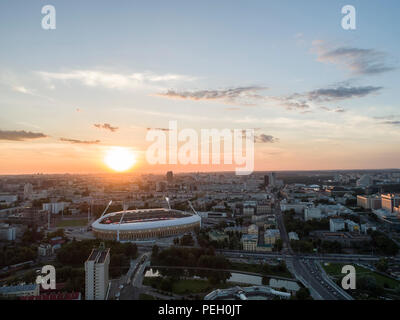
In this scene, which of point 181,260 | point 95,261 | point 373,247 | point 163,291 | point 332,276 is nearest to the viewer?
point 95,261

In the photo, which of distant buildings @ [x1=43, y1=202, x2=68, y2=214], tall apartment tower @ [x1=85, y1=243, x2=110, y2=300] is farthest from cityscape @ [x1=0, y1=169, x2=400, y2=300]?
distant buildings @ [x1=43, y1=202, x2=68, y2=214]

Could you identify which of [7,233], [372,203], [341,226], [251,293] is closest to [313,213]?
[341,226]

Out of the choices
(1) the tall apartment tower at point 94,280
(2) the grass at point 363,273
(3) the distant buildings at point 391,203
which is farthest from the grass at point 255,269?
(3) the distant buildings at point 391,203

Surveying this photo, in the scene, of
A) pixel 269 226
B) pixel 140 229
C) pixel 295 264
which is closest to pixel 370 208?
pixel 269 226

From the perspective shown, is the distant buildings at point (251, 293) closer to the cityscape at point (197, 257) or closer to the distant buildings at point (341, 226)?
the cityscape at point (197, 257)
